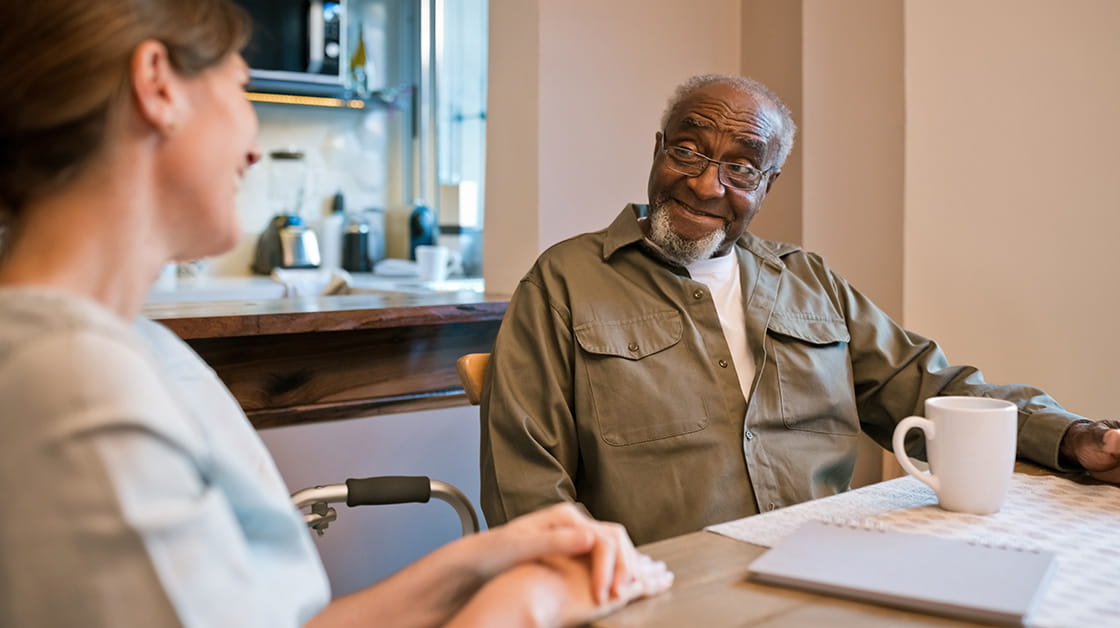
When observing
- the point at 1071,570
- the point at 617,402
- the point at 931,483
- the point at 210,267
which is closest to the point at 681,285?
the point at 617,402

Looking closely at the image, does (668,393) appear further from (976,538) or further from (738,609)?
(738,609)

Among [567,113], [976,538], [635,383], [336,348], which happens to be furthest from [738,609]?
[567,113]

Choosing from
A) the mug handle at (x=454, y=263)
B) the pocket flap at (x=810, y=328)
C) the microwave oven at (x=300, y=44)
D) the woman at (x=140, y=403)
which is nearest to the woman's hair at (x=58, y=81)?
Result: the woman at (x=140, y=403)


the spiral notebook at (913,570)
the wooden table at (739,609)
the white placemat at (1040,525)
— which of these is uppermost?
the spiral notebook at (913,570)

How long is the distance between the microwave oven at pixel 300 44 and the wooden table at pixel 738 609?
3492 mm

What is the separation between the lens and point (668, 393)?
1.50 meters

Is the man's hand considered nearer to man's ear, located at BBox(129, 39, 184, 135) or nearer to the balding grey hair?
the balding grey hair

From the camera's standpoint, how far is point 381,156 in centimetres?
467

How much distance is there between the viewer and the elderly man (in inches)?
57.6

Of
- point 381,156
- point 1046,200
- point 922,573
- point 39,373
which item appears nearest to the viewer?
point 39,373

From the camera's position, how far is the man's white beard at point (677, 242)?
164cm

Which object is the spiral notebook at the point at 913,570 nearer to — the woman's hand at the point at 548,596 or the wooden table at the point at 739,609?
the wooden table at the point at 739,609

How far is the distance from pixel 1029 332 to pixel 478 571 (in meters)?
1.69

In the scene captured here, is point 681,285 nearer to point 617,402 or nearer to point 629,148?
point 617,402
